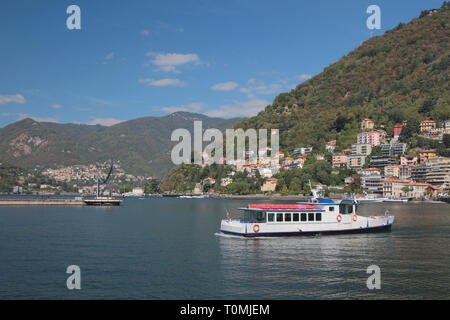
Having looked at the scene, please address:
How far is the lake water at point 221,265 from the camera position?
21.6 m

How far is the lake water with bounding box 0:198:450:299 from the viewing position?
21641mm

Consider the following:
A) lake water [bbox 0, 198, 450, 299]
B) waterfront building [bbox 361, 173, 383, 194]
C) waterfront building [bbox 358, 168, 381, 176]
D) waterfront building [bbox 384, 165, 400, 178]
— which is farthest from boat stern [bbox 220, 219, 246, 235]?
waterfront building [bbox 384, 165, 400, 178]

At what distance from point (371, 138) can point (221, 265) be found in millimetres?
150703

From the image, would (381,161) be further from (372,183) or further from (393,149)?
(372,183)

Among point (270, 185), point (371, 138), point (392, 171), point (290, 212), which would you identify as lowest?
point (290, 212)

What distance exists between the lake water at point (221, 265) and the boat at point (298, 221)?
928 millimetres

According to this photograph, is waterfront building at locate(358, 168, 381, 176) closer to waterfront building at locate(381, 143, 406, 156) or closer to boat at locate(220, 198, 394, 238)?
waterfront building at locate(381, 143, 406, 156)

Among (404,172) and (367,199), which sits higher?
(404,172)

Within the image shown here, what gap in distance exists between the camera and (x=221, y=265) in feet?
90.7

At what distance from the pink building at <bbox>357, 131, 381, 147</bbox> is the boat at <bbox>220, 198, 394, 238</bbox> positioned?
13126 centimetres

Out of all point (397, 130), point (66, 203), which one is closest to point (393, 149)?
point (397, 130)
